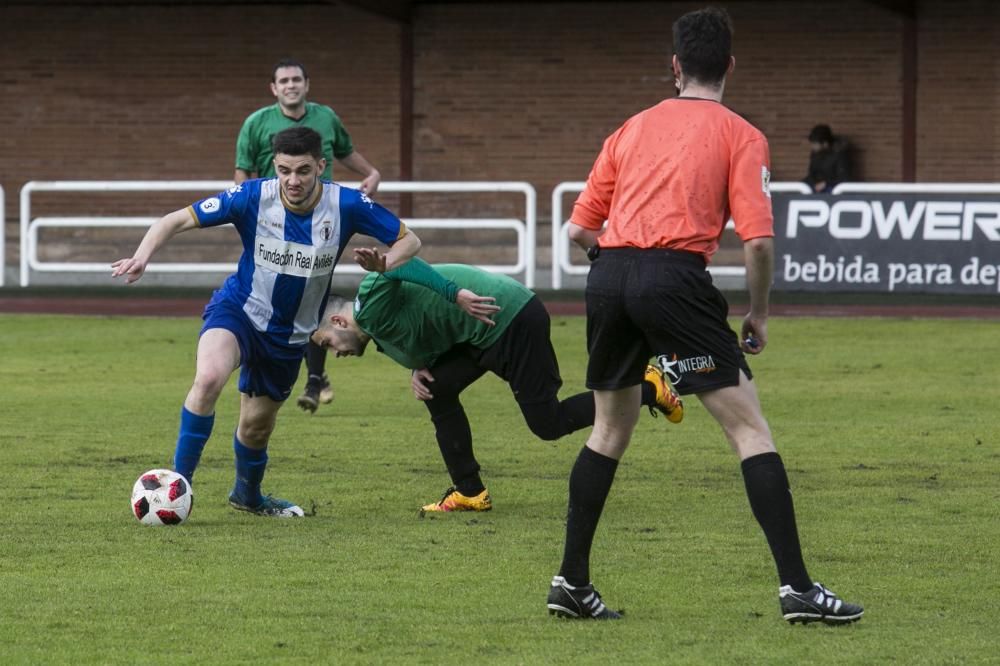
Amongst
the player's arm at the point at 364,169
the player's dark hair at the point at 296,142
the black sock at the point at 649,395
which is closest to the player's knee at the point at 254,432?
the player's dark hair at the point at 296,142

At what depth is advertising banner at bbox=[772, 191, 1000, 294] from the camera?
16062mm

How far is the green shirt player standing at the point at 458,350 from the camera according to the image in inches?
291

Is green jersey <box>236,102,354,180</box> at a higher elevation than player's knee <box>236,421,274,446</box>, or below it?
higher

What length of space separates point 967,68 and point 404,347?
15.7 metres

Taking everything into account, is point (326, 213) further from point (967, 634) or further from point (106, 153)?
point (106, 153)

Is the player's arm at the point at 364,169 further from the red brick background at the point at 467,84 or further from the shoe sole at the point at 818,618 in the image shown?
the red brick background at the point at 467,84

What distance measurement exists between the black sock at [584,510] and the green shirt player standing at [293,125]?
205 inches

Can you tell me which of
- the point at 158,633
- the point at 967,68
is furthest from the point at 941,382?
the point at 967,68

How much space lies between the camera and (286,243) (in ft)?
23.5

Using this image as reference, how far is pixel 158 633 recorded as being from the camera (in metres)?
5.15

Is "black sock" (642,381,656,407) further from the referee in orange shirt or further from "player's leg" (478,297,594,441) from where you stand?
the referee in orange shirt

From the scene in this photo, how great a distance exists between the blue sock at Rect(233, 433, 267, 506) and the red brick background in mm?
15019

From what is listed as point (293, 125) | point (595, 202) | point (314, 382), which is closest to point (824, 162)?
point (293, 125)

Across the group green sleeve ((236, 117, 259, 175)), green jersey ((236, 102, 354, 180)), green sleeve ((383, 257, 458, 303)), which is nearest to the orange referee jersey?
green sleeve ((383, 257, 458, 303))
